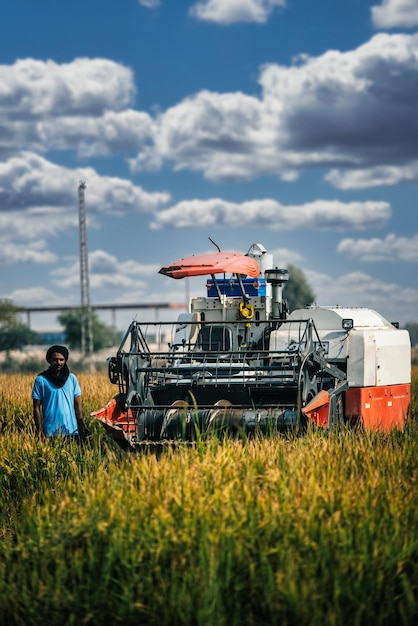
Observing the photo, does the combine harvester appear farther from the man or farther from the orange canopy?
the man

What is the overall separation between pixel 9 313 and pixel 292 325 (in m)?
76.1

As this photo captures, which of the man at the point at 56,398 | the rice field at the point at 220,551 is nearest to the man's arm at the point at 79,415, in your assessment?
the man at the point at 56,398

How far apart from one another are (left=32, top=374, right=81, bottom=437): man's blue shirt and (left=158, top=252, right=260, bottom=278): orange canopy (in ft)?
11.2

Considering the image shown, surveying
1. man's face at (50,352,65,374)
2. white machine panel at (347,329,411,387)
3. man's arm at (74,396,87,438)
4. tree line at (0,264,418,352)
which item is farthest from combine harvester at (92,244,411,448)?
tree line at (0,264,418,352)

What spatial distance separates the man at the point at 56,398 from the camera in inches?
445

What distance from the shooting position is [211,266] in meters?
14.3

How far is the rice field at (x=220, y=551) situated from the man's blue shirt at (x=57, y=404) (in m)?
3.42

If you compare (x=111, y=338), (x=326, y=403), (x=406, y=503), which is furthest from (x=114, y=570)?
(x=111, y=338)

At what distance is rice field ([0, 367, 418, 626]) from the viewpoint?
6082 mm

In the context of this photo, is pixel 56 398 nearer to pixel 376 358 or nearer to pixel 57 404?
pixel 57 404

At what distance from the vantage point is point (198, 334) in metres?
15.4

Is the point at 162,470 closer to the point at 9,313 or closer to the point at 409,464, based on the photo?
the point at 409,464

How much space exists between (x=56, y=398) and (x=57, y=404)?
90 mm

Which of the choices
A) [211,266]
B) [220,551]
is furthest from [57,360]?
[220,551]
